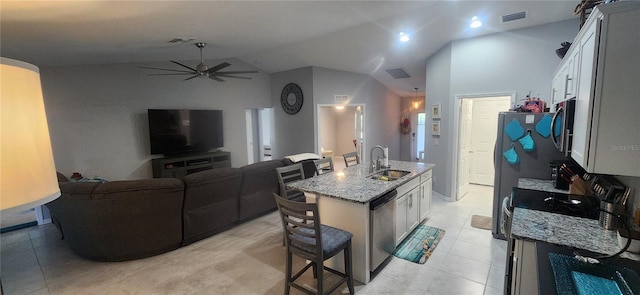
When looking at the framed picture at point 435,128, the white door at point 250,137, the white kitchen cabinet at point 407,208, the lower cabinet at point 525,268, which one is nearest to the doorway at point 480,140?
the framed picture at point 435,128

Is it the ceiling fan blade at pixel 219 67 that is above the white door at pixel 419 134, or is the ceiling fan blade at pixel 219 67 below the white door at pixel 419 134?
above

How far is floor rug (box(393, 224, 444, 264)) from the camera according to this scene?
→ 304 centimetres

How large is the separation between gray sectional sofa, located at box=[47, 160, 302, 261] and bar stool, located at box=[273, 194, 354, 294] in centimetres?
153

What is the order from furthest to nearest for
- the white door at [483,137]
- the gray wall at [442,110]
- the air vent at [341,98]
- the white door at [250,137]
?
the white door at [250,137] → the air vent at [341,98] → the white door at [483,137] → the gray wall at [442,110]

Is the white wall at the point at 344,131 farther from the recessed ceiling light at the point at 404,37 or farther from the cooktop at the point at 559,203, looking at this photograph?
the cooktop at the point at 559,203

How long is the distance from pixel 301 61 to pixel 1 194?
225 inches

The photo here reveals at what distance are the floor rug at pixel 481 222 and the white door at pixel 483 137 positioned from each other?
224cm

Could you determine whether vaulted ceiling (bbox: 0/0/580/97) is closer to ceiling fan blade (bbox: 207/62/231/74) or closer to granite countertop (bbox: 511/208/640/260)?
ceiling fan blade (bbox: 207/62/231/74)

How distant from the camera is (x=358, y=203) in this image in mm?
2406

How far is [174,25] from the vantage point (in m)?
3.20

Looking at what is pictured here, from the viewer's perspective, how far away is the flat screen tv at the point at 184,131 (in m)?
5.42

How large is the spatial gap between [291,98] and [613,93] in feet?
19.7

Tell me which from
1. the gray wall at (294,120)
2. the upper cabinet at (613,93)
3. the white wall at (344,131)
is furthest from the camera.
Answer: the white wall at (344,131)

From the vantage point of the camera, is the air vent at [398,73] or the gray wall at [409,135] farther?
the gray wall at [409,135]
